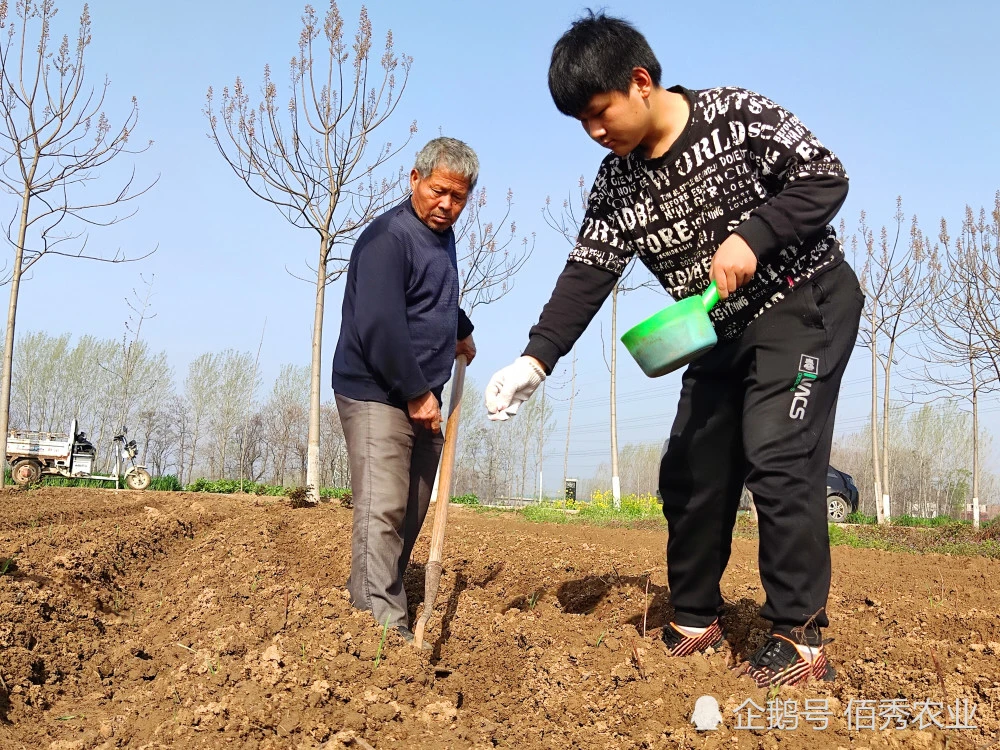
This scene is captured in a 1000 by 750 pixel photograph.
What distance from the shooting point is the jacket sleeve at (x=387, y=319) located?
3057 millimetres

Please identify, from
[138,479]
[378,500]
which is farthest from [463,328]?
[138,479]

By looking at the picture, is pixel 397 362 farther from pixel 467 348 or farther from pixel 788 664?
pixel 788 664

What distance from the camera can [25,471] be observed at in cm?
1526

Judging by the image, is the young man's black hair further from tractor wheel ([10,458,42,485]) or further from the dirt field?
tractor wheel ([10,458,42,485])

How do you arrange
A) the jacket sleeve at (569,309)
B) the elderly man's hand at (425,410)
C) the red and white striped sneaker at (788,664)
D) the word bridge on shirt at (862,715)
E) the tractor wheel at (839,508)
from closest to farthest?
the word bridge on shirt at (862,715) < the red and white striped sneaker at (788,664) < the jacket sleeve at (569,309) < the elderly man's hand at (425,410) < the tractor wheel at (839,508)

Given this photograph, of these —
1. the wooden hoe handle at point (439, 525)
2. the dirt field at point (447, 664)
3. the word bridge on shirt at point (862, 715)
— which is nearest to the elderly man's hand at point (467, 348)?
the wooden hoe handle at point (439, 525)

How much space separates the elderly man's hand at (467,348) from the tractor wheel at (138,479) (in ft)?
45.9

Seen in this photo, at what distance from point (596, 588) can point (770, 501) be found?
Answer: 5.76ft

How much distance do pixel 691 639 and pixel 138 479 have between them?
50.4 feet

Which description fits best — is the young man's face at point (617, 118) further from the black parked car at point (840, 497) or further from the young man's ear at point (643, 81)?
the black parked car at point (840, 497)

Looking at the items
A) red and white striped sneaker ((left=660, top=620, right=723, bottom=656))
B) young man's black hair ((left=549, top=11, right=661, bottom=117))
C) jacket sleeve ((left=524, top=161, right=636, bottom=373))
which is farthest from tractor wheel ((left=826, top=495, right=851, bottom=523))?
young man's black hair ((left=549, top=11, right=661, bottom=117))

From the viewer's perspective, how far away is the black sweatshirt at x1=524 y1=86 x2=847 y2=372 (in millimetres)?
2375

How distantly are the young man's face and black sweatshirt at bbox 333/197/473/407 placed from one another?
97cm

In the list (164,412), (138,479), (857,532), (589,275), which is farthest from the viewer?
(164,412)
